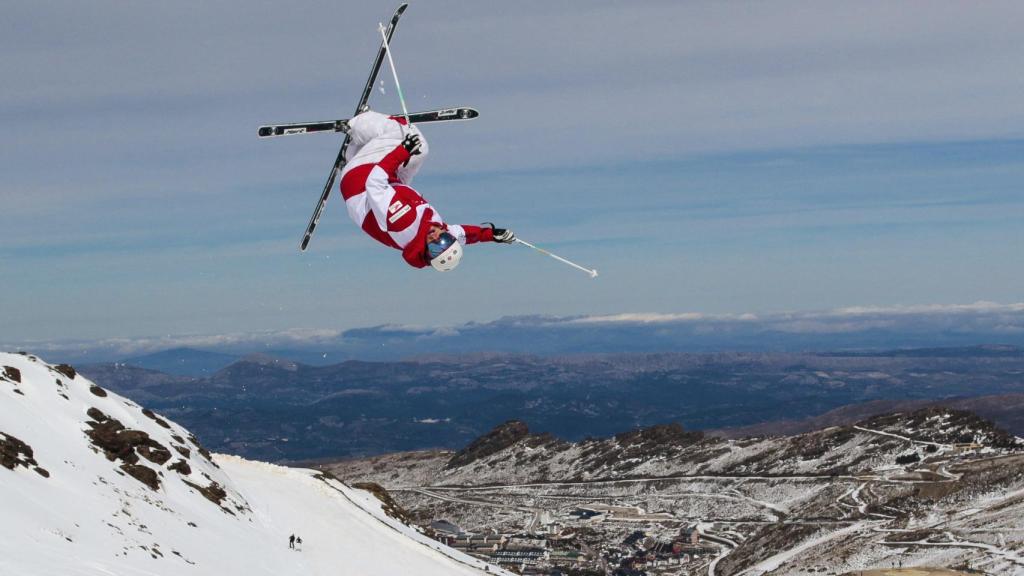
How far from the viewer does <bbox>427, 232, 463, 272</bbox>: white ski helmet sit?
23938mm

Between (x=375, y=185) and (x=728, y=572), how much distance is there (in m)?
89.7

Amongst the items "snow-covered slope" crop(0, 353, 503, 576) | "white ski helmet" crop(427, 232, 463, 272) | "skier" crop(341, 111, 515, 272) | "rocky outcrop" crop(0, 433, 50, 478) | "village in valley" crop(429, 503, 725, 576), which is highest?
"skier" crop(341, 111, 515, 272)

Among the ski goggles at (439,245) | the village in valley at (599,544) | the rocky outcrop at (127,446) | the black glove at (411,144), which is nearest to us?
the ski goggles at (439,245)

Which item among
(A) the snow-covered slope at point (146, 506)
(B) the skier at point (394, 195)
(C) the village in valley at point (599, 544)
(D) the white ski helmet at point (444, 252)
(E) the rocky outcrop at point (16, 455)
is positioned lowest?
(C) the village in valley at point (599, 544)

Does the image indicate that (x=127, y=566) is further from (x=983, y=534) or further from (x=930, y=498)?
(x=930, y=498)

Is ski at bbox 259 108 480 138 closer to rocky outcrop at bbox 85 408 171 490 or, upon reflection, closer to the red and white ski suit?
the red and white ski suit

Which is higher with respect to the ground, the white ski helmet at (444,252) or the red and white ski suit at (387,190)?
the red and white ski suit at (387,190)

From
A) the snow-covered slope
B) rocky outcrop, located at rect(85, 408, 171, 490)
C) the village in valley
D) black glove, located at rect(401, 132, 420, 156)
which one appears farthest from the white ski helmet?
the village in valley

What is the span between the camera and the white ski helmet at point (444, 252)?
2394cm

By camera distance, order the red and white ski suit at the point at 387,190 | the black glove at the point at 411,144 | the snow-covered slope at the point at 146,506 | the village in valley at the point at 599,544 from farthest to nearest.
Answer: the village in valley at the point at 599,544 < the snow-covered slope at the point at 146,506 < the black glove at the point at 411,144 < the red and white ski suit at the point at 387,190

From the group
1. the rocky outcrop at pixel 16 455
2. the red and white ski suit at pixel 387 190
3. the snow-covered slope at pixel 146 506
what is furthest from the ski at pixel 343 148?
the rocky outcrop at pixel 16 455

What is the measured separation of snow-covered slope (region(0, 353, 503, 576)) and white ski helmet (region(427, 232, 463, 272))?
20.5 metres

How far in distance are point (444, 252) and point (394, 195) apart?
5.71ft

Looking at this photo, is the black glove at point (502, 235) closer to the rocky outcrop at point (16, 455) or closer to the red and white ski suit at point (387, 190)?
the red and white ski suit at point (387, 190)
